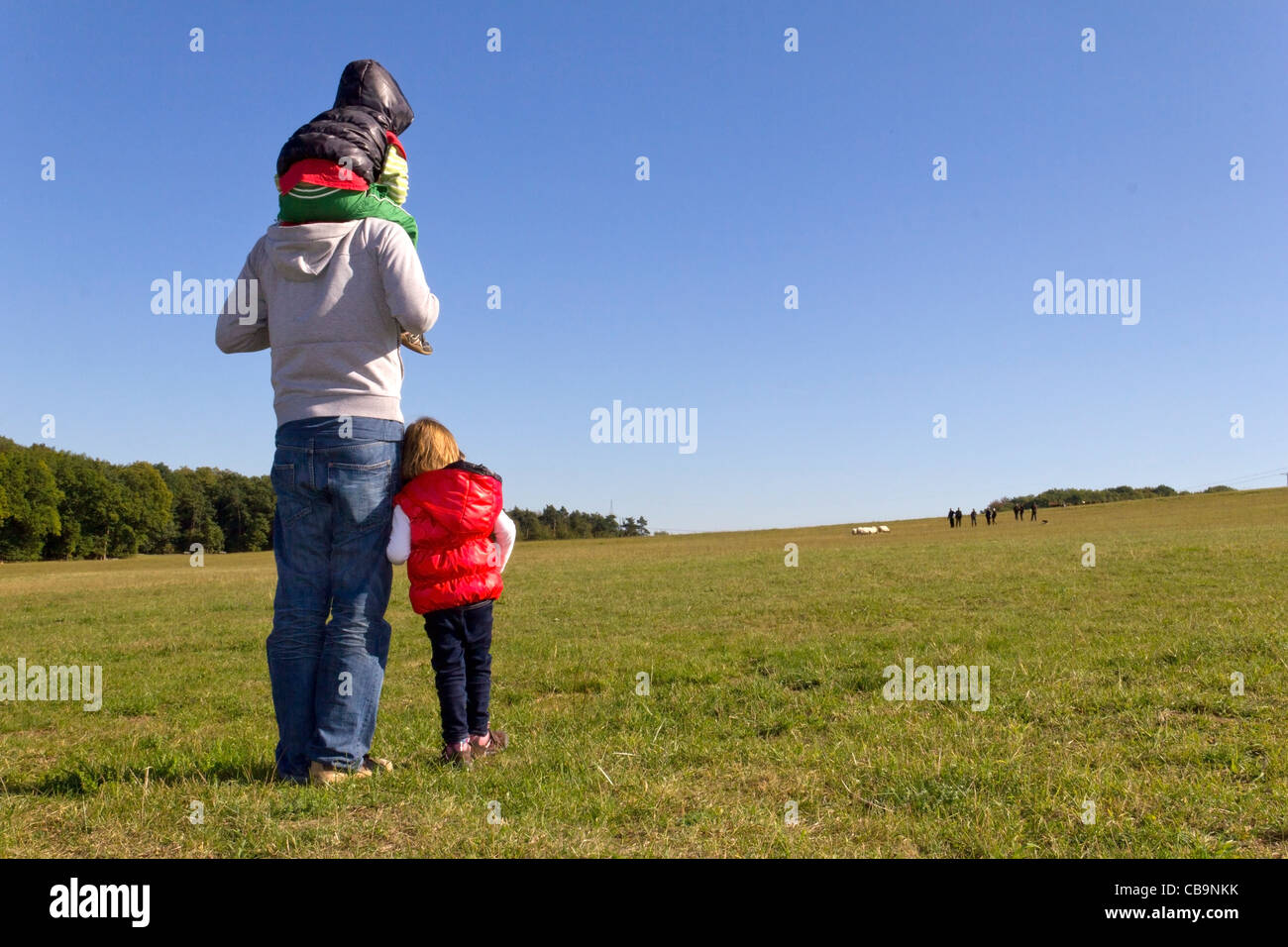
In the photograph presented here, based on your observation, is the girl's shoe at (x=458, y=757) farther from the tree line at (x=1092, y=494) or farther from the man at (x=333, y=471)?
the tree line at (x=1092, y=494)

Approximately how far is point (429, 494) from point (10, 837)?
233 centimetres

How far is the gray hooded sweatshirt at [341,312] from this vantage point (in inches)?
177

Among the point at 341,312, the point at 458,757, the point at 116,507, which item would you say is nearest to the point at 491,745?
the point at 458,757

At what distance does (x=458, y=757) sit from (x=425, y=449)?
176cm

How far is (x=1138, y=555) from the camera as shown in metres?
Answer: 19.0

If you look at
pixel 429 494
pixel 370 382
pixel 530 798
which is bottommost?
pixel 530 798

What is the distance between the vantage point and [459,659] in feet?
16.1

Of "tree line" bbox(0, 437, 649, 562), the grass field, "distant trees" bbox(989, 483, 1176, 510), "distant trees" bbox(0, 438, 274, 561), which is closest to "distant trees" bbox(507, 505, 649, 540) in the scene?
"tree line" bbox(0, 437, 649, 562)

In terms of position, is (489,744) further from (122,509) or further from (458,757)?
(122,509)

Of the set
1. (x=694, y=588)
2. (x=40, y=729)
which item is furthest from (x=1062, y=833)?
(x=694, y=588)

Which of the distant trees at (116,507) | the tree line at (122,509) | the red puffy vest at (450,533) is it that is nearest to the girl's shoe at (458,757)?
the red puffy vest at (450,533)

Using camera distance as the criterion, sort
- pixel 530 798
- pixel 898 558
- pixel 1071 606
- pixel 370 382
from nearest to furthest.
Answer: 1. pixel 530 798
2. pixel 370 382
3. pixel 1071 606
4. pixel 898 558
